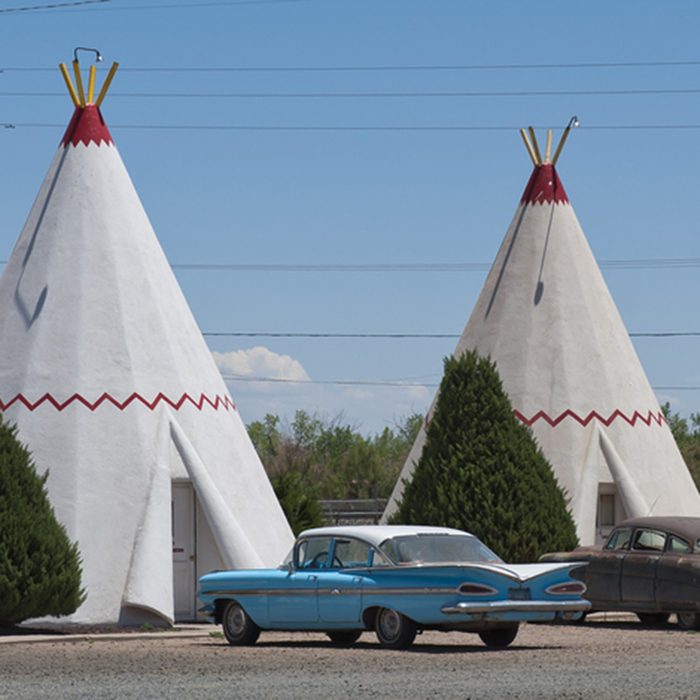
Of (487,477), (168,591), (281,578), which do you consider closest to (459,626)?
(281,578)

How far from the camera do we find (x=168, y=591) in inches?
656

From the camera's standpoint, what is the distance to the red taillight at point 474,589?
41.0 ft

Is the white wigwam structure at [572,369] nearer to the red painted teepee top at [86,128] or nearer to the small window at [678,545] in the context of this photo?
the small window at [678,545]

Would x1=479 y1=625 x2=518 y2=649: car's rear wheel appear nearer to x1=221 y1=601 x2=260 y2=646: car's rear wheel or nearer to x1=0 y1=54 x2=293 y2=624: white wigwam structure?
x1=221 y1=601 x2=260 y2=646: car's rear wheel

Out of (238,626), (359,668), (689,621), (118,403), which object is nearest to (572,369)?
(689,621)

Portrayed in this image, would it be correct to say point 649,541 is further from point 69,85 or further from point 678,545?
point 69,85

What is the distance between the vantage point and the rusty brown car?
15773 millimetres

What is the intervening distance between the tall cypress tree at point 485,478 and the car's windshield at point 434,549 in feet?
15.1

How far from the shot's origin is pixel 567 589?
13070 millimetres

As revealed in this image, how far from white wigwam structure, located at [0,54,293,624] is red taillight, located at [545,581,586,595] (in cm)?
510

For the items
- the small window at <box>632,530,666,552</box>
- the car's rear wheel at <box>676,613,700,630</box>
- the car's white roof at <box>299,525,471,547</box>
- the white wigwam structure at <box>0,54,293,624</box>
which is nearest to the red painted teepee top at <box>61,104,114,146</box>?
the white wigwam structure at <box>0,54,293,624</box>

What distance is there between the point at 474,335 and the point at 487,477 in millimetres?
3768

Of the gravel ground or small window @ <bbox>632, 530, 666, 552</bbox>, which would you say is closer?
the gravel ground

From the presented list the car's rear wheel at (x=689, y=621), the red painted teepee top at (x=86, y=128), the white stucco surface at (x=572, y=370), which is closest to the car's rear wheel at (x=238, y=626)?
the car's rear wheel at (x=689, y=621)
